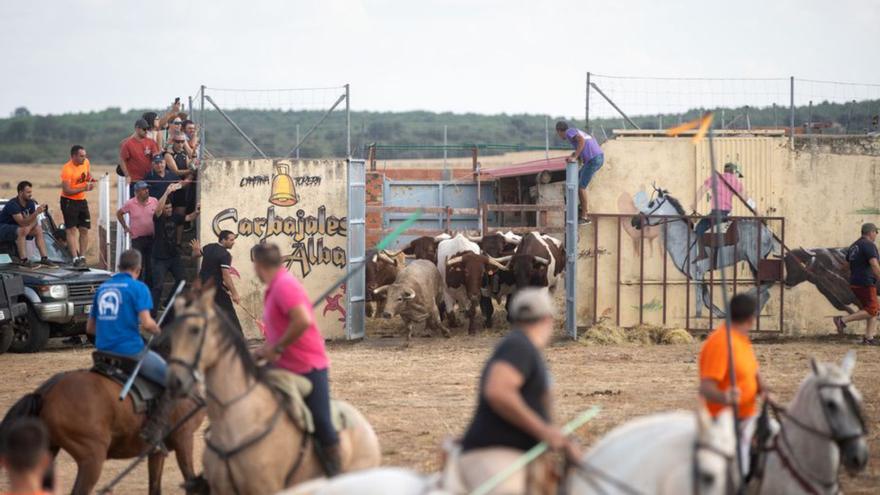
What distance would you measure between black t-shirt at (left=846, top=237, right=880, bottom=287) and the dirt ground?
45.6 inches

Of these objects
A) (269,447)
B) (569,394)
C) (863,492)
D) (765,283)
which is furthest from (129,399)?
(765,283)

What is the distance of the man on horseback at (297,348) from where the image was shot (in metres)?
8.90

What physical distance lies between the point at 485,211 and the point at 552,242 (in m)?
1.60

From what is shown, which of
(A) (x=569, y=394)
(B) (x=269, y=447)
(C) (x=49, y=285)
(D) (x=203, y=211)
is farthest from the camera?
(D) (x=203, y=211)

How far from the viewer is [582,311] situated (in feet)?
76.1

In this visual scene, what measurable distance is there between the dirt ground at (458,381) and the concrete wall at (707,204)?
133 centimetres

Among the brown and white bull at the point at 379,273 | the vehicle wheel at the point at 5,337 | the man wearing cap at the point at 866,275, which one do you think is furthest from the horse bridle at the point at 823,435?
the brown and white bull at the point at 379,273

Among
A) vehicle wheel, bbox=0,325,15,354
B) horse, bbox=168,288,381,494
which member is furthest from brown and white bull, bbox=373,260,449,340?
horse, bbox=168,288,381,494

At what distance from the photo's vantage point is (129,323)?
1080cm

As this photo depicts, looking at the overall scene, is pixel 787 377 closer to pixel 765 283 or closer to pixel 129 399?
pixel 765 283

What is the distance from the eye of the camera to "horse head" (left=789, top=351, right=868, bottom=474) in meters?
8.40

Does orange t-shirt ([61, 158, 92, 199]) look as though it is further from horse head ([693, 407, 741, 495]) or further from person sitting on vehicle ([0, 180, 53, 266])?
horse head ([693, 407, 741, 495])

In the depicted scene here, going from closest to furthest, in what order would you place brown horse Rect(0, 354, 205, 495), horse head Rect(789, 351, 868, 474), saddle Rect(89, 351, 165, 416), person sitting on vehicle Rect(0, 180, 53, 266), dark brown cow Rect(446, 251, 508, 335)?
horse head Rect(789, 351, 868, 474) < brown horse Rect(0, 354, 205, 495) < saddle Rect(89, 351, 165, 416) < person sitting on vehicle Rect(0, 180, 53, 266) < dark brown cow Rect(446, 251, 508, 335)

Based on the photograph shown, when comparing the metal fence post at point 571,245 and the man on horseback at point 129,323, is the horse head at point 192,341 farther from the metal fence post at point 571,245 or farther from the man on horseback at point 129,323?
the metal fence post at point 571,245
